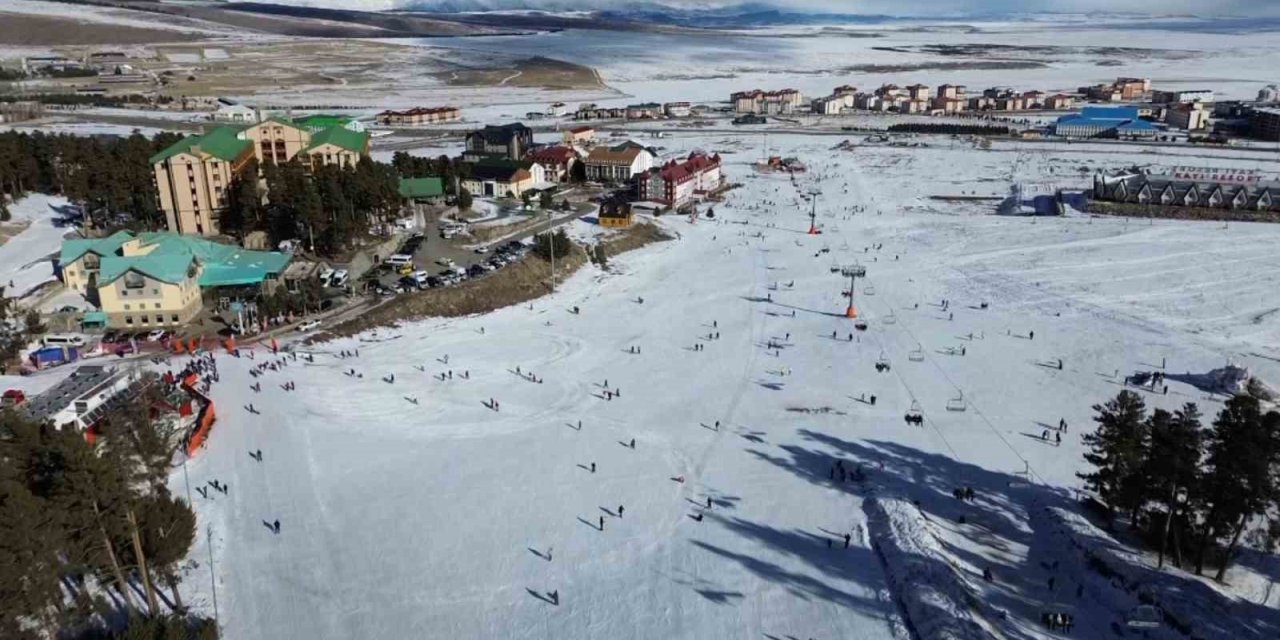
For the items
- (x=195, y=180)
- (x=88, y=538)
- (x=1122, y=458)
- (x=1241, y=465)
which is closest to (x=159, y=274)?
(x=195, y=180)

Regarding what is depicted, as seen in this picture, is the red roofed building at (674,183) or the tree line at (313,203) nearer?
the tree line at (313,203)

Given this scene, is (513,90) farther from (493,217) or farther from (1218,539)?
(1218,539)

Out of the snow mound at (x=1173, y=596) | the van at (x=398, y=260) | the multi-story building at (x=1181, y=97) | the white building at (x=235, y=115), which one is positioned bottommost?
the snow mound at (x=1173, y=596)

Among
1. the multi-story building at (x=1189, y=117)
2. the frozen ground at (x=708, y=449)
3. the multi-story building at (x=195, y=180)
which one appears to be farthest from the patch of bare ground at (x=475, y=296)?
the multi-story building at (x=1189, y=117)

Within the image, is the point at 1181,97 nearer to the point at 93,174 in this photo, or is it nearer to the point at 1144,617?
the point at 1144,617

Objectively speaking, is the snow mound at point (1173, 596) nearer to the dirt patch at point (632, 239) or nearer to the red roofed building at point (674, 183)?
the dirt patch at point (632, 239)
